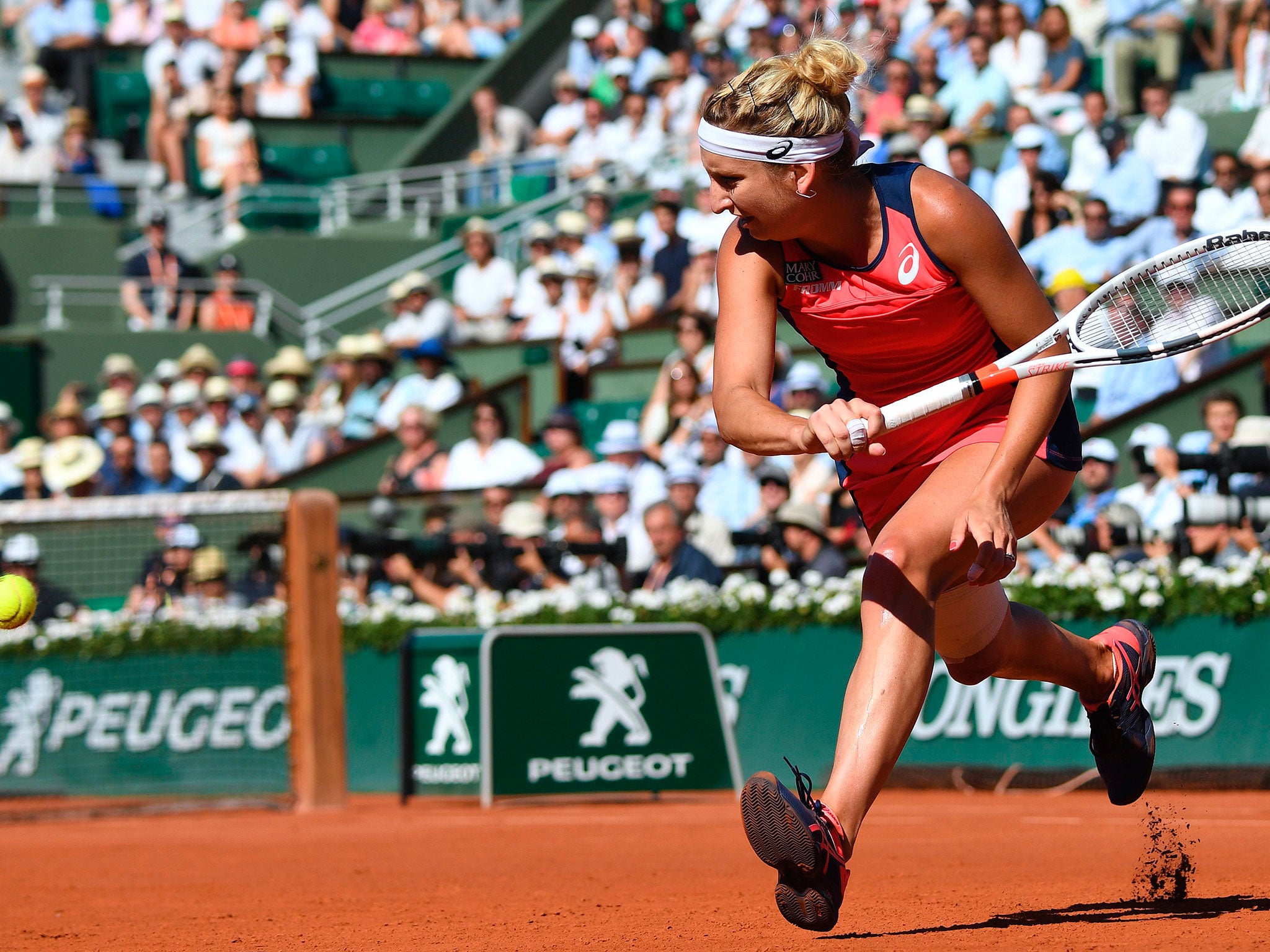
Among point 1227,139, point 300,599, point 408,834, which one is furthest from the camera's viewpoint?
point 1227,139

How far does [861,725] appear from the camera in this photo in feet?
13.6

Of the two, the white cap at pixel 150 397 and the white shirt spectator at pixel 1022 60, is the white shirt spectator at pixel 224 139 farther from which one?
the white shirt spectator at pixel 1022 60

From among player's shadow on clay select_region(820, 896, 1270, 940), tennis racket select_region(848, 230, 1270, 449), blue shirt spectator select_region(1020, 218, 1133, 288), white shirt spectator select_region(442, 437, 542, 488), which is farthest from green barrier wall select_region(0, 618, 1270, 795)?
tennis racket select_region(848, 230, 1270, 449)

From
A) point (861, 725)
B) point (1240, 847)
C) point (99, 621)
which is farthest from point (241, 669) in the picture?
point (861, 725)

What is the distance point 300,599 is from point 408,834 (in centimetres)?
225

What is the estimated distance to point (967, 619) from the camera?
4637 mm

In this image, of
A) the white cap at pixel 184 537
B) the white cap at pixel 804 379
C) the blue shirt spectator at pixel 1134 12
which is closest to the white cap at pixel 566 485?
the white cap at pixel 804 379

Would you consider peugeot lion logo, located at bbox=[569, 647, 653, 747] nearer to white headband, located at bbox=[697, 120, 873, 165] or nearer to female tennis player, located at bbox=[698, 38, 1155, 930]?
female tennis player, located at bbox=[698, 38, 1155, 930]

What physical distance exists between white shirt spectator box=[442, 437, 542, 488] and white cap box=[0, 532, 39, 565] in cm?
285

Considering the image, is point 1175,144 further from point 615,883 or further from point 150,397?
point 615,883

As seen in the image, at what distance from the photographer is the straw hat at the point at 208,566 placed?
1181 centimetres

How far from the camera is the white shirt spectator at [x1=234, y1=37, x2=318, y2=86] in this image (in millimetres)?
20688

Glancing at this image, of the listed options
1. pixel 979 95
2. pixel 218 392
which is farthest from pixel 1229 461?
Result: pixel 218 392

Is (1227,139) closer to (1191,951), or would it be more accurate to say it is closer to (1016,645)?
(1016,645)
